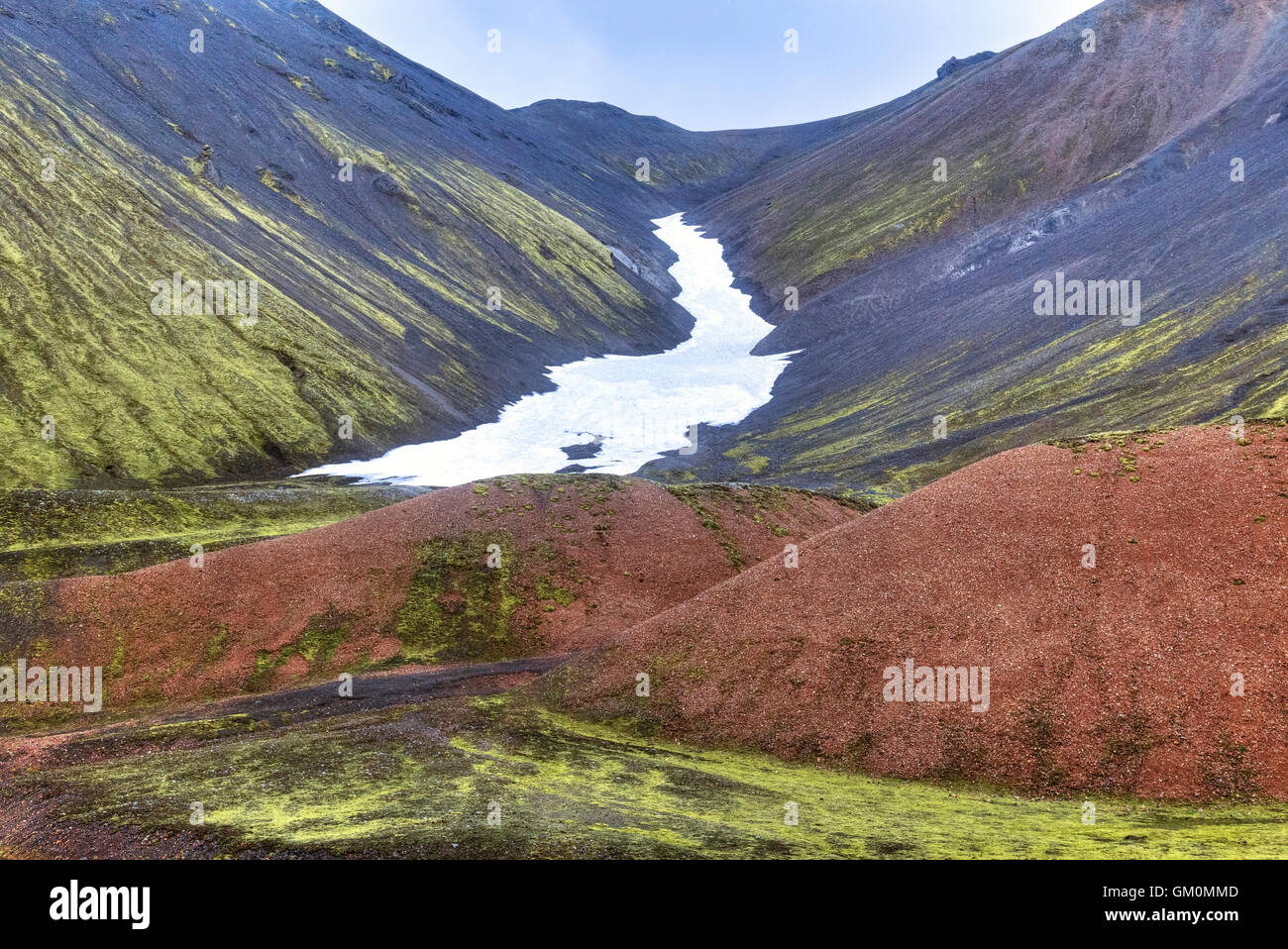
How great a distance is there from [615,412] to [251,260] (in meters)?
38.2

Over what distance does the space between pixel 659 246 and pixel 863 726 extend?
162180 millimetres

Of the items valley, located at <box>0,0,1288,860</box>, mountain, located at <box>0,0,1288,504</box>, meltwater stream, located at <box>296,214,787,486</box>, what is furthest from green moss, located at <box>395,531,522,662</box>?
mountain, located at <box>0,0,1288,504</box>

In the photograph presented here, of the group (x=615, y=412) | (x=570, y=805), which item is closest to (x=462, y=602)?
(x=570, y=805)

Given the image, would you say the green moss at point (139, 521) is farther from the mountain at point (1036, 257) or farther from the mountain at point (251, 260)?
the mountain at point (1036, 257)

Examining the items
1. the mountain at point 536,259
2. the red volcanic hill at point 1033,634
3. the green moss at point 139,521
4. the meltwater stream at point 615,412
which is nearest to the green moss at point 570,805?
the red volcanic hill at point 1033,634

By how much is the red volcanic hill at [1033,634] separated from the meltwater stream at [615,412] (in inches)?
1709

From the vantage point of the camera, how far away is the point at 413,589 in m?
40.1

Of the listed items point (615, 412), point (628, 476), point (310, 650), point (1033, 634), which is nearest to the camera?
point (1033, 634)

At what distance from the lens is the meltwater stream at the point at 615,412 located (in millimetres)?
77438

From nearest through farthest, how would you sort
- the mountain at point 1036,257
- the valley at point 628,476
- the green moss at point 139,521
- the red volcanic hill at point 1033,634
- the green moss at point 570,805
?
the green moss at point 570,805
the valley at point 628,476
the red volcanic hill at point 1033,634
the green moss at point 139,521
the mountain at point 1036,257

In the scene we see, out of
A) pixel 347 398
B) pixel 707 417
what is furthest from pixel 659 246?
pixel 347 398

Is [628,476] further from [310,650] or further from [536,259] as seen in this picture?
[536,259]

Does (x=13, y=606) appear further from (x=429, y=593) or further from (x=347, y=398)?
(x=347, y=398)

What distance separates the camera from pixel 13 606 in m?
34.8
